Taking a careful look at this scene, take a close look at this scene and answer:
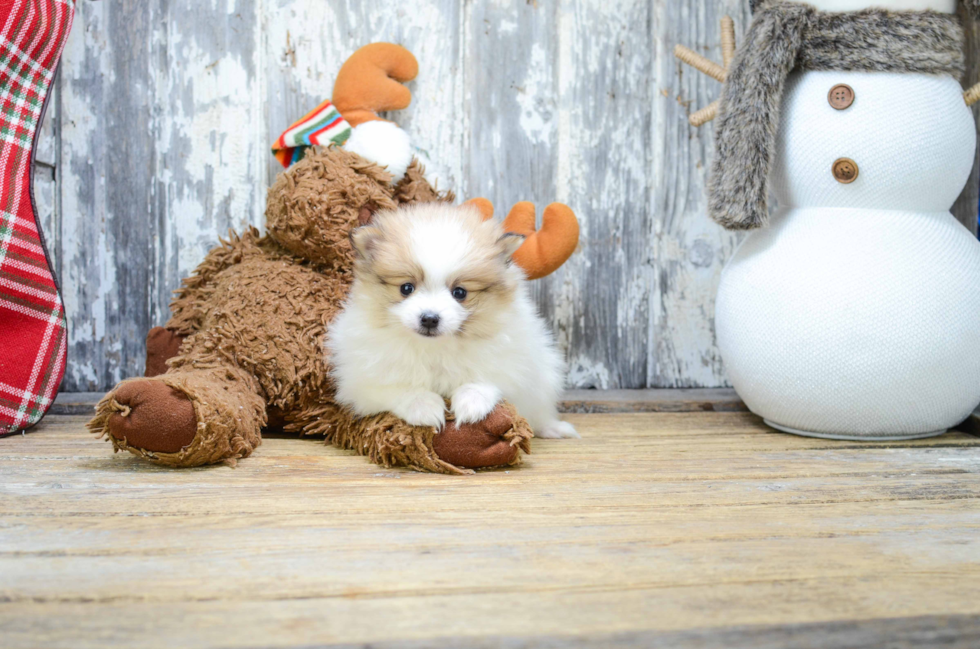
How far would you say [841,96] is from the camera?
1.51 meters

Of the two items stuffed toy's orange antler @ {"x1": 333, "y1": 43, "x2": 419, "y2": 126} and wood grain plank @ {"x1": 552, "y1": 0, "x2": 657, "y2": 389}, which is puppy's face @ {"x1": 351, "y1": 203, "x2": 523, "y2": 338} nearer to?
stuffed toy's orange antler @ {"x1": 333, "y1": 43, "x2": 419, "y2": 126}

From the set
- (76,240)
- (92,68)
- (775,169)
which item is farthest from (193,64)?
(775,169)

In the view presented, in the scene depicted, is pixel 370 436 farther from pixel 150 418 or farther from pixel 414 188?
pixel 414 188

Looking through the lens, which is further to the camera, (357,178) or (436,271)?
(357,178)

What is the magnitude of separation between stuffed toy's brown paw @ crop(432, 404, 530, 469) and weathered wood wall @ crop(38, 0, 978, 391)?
28.0 inches

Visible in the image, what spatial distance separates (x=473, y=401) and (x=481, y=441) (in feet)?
0.22

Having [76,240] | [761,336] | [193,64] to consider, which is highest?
[193,64]

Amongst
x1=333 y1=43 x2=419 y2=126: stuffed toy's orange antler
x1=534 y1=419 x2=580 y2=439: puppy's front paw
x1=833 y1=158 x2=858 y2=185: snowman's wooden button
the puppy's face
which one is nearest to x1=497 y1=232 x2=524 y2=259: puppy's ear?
the puppy's face

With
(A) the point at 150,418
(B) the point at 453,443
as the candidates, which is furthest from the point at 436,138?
(A) the point at 150,418

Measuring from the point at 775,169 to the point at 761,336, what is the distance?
352 millimetres

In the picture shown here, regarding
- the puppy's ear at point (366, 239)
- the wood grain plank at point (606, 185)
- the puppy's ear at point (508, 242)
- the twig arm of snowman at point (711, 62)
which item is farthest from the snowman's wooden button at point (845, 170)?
the puppy's ear at point (366, 239)

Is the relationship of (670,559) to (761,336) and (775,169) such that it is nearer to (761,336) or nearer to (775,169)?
(761,336)

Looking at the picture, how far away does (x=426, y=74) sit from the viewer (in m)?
1.86

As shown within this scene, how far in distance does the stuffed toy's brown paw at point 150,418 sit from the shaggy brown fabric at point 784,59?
3.56ft
